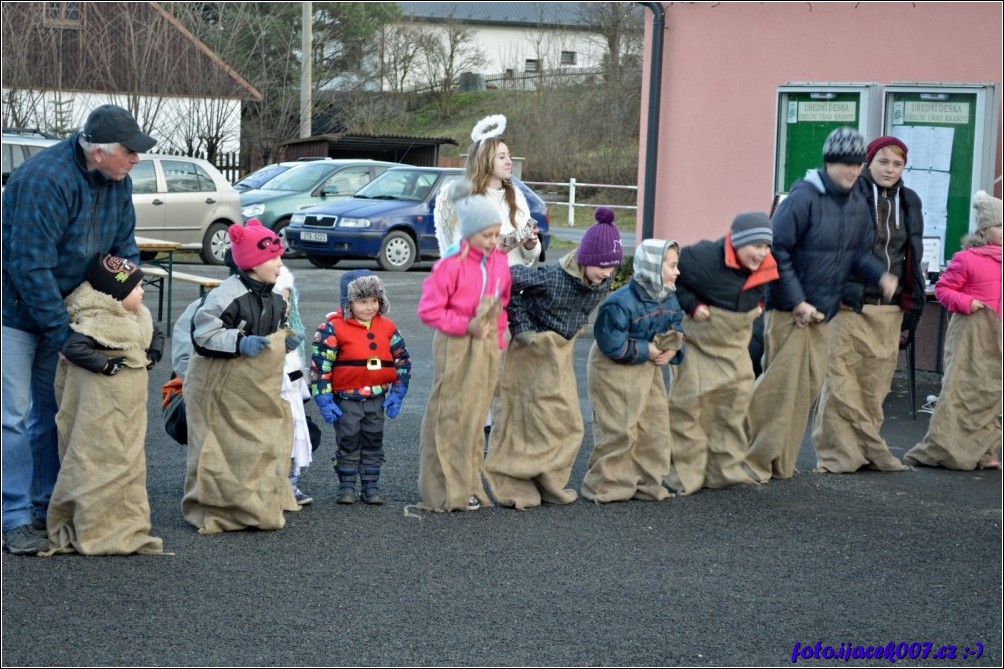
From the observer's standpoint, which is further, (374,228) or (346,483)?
(374,228)

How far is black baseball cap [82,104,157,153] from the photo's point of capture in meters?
5.69

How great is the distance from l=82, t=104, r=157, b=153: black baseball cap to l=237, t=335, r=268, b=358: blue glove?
97 cm

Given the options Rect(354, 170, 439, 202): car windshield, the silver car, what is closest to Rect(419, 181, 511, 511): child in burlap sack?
the silver car

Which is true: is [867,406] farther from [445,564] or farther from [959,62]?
[959,62]

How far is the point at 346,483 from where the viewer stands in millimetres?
6988

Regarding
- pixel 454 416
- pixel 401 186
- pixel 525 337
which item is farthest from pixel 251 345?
pixel 401 186

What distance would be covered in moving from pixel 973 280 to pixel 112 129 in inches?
207

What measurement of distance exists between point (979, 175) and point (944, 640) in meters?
7.02

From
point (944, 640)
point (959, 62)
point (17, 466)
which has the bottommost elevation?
point (944, 640)

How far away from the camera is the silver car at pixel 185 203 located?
20.8 m

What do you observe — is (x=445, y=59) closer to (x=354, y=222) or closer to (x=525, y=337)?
(x=354, y=222)

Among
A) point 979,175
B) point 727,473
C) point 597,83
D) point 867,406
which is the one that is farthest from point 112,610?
point 597,83

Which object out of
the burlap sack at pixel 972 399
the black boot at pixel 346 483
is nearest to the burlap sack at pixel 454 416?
the black boot at pixel 346 483

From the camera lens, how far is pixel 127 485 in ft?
19.2
